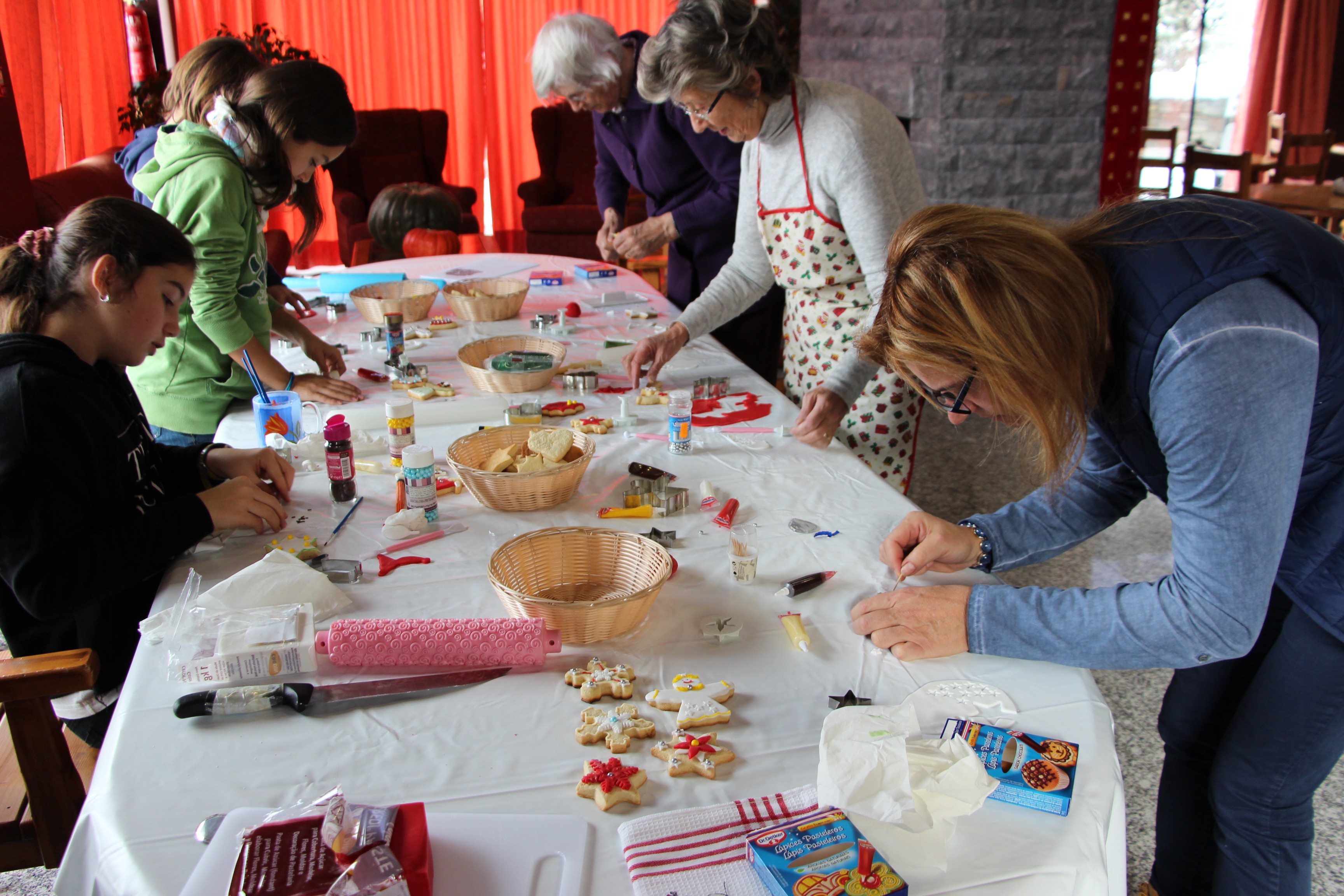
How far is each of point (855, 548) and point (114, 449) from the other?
1.15 m

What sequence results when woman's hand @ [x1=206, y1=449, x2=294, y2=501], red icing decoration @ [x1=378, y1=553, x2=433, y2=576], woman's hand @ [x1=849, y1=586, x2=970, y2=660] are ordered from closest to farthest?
1. woman's hand @ [x1=849, y1=586, x2=970, y2=660]
2. red icing decoration @ [x1=378, y1=553, x2=433, y2=576]
3. woman's hand @ [x1=206, y1=449, x2=294, y2=501]

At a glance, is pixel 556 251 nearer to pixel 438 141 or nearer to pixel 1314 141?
pixel 438 141

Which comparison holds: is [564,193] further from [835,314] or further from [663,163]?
[835,314]

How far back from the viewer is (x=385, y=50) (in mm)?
6766

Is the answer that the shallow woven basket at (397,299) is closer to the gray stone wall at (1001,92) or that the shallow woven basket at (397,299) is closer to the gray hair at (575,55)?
the gray hair at (575,55)

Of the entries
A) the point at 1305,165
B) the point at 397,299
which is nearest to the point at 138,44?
the point at 397,299

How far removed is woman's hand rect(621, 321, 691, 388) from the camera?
2148 millimetres

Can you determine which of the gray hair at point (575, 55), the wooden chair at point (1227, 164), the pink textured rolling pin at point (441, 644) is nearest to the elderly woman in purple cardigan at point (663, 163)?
the gray hair at point (575, 55)

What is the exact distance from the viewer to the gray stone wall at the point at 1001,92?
13.5 feet

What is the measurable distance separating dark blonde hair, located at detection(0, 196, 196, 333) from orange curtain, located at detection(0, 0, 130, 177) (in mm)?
4063

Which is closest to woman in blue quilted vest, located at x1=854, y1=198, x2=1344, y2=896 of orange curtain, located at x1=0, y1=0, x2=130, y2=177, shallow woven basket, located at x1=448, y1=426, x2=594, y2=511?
shallow woven basket, located at x1=448, y1=426, x2=594, y2=511

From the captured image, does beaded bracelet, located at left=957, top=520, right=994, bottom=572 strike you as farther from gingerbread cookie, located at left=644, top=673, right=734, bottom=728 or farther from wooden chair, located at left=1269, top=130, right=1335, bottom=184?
wooden chair, located at left=1269, top=130, right=1335, bottom=184

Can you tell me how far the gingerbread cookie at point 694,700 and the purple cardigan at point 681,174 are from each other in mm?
2062

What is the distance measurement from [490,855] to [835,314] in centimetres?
160
